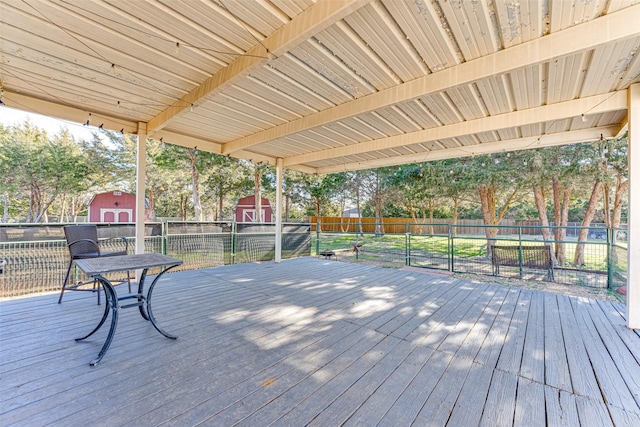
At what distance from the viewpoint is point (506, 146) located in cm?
493

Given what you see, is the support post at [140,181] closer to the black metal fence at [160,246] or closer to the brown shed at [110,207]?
the black metal fence at [160,246]

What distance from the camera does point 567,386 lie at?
1.79m

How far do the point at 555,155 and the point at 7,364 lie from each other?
9.85m

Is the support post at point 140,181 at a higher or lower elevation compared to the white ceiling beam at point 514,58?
lower

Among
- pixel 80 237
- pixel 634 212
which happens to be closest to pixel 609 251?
pixel 634 212

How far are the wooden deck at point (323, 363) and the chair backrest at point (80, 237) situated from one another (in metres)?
0.65

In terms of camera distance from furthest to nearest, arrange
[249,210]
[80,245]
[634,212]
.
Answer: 1. [249,210]
2. [80,245]
3. [634,212]

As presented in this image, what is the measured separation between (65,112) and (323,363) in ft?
14.8

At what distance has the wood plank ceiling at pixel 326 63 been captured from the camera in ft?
6.56

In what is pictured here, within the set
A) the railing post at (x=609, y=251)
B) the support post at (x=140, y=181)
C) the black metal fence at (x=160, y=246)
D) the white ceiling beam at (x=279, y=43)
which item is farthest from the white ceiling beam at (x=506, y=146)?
the support post at (x=140, y=181)

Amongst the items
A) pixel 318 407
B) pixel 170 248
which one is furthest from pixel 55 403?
pixel 170 248

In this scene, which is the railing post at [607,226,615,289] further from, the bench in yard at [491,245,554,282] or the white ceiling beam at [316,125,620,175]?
the white ceiling beam at [316,125,620,175]

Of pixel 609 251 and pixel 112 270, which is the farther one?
pixel 609 251

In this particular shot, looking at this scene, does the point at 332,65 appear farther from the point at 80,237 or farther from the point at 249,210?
the point at 249,210
